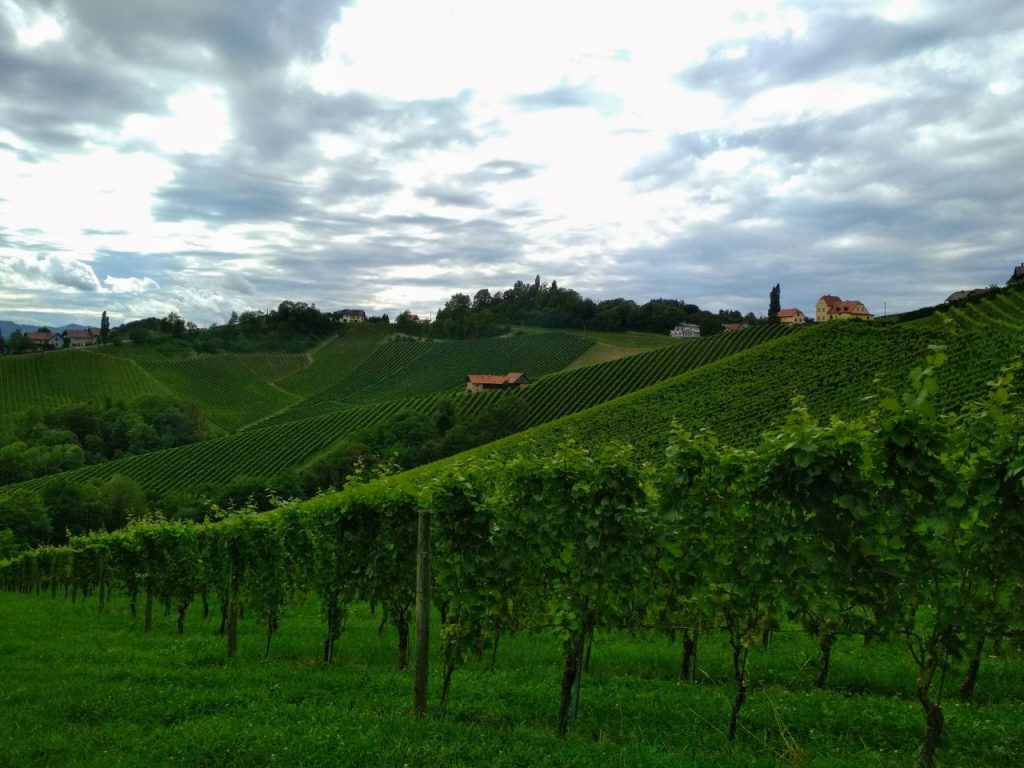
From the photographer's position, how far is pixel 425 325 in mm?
148000

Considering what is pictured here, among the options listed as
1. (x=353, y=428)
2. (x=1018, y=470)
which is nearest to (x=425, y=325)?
(x=353, y=428)

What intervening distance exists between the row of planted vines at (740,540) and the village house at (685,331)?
114 m

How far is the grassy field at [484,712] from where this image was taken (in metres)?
5.43

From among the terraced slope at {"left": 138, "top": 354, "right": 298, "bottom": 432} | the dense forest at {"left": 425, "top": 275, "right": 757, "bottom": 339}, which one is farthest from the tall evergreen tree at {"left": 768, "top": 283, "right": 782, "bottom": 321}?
the terraced slope at {"left": 138, "top": 354, "right": 298, "bottom": 432}

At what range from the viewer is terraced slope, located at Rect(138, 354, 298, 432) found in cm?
10575

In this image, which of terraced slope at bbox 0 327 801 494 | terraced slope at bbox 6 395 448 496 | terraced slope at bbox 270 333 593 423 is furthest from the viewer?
terraced slope at bbox 270 333 593 423

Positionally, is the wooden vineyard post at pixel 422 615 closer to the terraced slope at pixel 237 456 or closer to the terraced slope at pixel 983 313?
the terraced slope at pixel 983 313

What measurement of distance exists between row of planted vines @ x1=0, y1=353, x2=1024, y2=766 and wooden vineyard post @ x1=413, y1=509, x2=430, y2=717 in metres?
0.20

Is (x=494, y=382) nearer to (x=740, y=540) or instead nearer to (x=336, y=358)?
(x=336, y=358)

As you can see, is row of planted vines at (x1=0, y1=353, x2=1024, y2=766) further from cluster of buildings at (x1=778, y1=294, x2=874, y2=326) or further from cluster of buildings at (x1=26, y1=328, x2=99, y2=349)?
cluster of buildings at (x1=26, y1=328, x2=99, y2=349)

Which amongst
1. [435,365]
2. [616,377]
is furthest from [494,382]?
[435,365]

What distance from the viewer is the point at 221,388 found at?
11500 centimetres

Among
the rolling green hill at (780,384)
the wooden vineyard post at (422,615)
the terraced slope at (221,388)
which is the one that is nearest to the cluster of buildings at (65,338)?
the terraced slope at (221,388)

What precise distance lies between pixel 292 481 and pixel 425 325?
8504 centimetres
